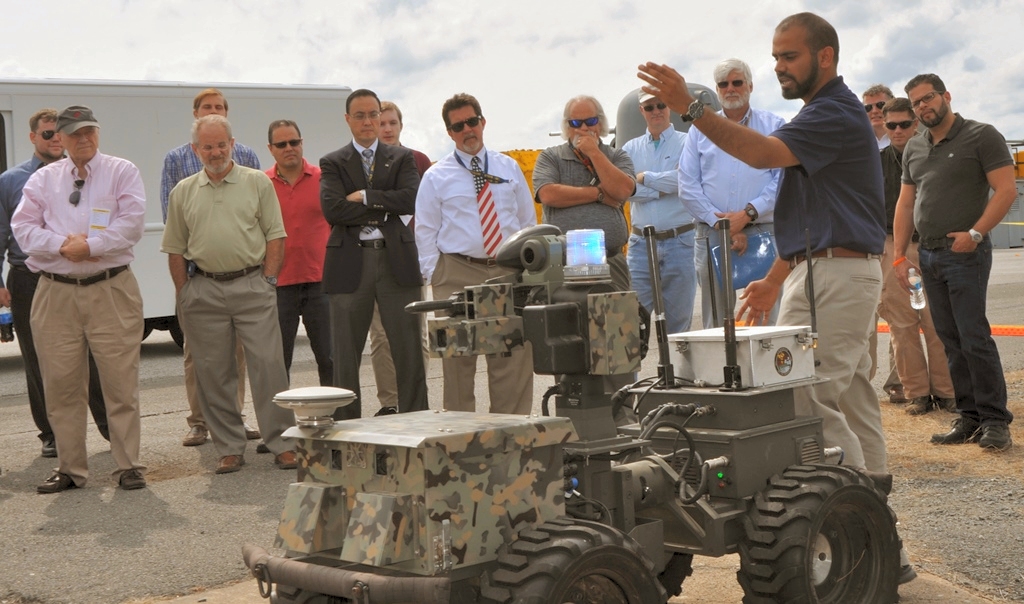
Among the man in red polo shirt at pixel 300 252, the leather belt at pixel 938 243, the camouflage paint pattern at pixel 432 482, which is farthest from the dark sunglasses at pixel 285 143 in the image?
the camouflage paint pattern at pixel 432 482

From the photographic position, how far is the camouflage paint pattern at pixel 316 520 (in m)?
3.70

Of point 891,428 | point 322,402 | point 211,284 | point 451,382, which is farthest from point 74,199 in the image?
point 891,428

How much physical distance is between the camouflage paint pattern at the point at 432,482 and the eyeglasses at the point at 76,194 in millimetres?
3959

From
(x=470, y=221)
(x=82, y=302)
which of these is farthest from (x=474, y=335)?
(x=82, y=302)

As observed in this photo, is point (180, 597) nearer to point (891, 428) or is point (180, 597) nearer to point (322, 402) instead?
point (322, 402)

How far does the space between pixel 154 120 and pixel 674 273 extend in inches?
302

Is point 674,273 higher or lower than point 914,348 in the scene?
higher

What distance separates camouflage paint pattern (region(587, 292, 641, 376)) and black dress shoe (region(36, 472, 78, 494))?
14.0ft

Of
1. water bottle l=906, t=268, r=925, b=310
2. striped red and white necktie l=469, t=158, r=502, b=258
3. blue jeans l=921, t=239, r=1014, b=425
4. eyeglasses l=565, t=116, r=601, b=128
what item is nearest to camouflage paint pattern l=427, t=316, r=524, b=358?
striped red and white necktie l=469, t=158, r=502, b=258

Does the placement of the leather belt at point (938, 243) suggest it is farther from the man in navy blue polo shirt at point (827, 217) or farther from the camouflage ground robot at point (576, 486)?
the camouflage ground robot at point (576, 486)

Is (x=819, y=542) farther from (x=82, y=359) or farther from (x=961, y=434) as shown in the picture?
(x=82, y=359)

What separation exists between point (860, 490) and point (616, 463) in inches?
35.2

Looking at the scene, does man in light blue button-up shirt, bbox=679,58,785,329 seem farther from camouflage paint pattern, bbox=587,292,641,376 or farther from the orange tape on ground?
the orange tape on ground

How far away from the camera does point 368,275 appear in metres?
7.66
